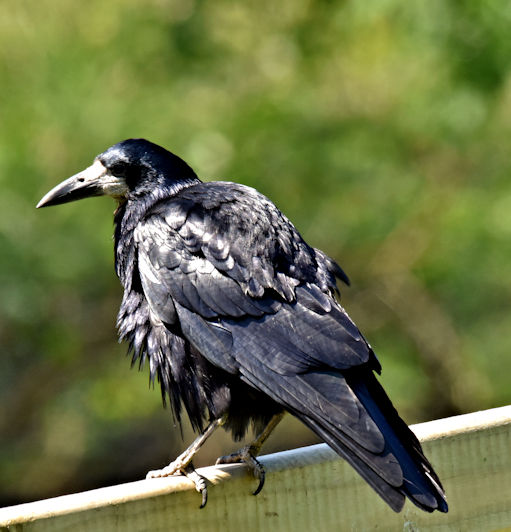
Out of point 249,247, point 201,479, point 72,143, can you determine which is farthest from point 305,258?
point 72,143

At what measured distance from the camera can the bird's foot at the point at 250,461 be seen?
2854 mm

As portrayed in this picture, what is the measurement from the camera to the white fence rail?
251 cm

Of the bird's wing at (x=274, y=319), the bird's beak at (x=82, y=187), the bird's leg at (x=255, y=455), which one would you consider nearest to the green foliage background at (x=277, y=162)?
the bird's beak at (x=82, y=187)

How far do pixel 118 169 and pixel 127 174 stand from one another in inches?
1.9

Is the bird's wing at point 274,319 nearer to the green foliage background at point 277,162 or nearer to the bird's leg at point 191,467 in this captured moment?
the bird's leg at point 191,467

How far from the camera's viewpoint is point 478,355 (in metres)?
7.52

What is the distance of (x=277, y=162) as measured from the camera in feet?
Result: 22.5

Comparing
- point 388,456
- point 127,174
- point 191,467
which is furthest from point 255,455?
point 127,174

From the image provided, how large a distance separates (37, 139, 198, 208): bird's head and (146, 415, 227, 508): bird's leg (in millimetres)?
1106

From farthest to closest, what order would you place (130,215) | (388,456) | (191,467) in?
1. (130,215)
2. (191,467)
3. (388,456)

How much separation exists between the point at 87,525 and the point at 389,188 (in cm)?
500

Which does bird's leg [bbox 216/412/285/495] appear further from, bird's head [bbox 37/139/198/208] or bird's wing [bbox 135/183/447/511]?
bird's head [bbox 37/139/198/208]

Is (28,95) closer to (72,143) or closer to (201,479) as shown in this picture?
(72,143)

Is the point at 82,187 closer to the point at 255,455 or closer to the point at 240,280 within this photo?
the point at 240,280
